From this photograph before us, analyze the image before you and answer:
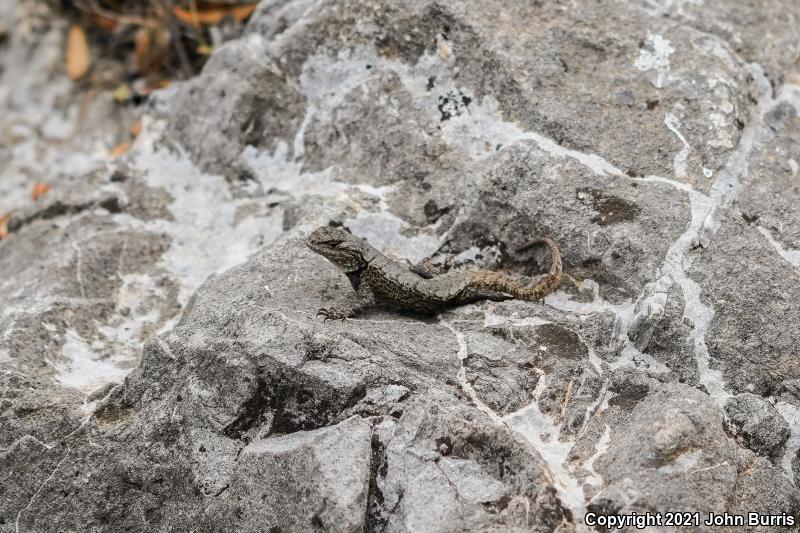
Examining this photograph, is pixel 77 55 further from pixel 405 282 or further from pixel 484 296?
pixel 484 296

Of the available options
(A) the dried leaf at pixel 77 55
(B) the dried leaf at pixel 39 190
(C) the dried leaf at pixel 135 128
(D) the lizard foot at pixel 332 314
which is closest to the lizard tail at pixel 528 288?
(D) the lizard foot at pixel 332 314

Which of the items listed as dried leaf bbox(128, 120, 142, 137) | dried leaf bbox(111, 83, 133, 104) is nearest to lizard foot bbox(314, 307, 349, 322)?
dried leaf bbox(128, 120, 142, 137)

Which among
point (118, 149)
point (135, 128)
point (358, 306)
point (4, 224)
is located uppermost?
point (358, 306)

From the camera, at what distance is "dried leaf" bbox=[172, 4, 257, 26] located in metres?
8.52

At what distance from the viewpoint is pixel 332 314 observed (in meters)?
4.99

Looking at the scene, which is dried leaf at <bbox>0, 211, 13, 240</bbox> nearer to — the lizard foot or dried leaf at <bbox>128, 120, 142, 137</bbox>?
dried leaf at <bbox>128, 120, 142, 137</bbox>

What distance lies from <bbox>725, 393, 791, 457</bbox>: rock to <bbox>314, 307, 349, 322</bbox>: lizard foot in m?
2.28

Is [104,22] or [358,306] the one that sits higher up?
[358,306]

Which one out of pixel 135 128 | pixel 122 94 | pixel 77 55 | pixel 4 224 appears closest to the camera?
pixel 4 224

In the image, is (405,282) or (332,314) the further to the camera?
(405,282)

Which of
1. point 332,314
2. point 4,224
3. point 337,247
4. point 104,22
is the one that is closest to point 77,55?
point 104,22

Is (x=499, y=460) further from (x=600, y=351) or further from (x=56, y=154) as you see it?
(x=56, y=154)

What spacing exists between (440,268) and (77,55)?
5.77 m

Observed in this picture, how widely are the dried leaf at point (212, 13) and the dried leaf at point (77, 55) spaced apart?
52.0 inches
